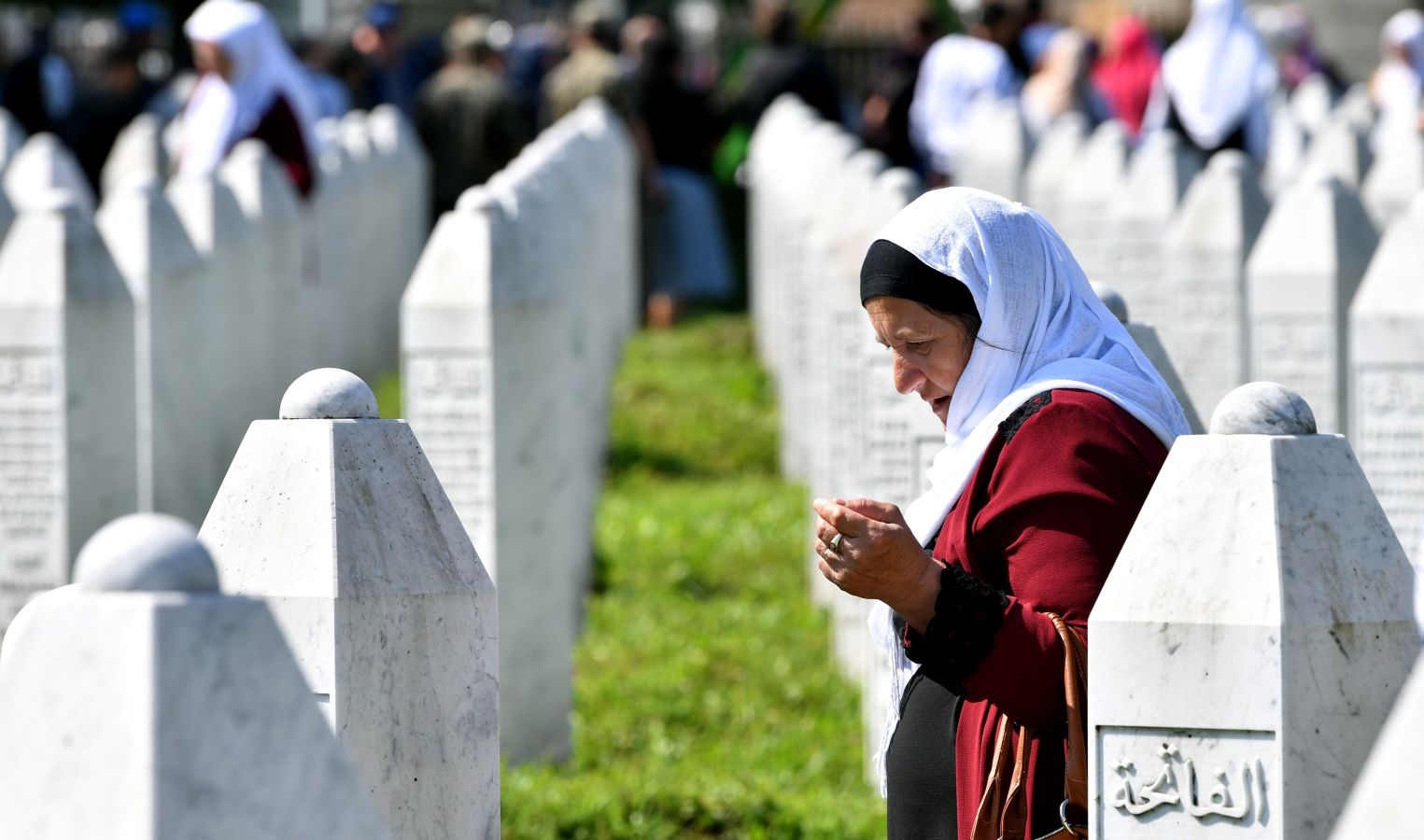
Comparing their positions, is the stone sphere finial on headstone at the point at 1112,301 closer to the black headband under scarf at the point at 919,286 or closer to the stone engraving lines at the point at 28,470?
the black headband under scarf at the point at 919,286

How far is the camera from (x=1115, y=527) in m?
3.52

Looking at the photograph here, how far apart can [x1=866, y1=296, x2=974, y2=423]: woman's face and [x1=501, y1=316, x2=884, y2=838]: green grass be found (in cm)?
287

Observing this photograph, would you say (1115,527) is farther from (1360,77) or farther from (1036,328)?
(1360,77)

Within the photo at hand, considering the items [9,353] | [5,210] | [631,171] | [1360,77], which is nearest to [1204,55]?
[631,171]

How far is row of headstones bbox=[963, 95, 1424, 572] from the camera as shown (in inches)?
A: 278

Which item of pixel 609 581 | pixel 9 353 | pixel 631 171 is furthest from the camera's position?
pixel 631 171

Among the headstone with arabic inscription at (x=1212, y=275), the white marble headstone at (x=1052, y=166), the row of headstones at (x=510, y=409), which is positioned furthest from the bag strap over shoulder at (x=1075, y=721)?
the white marble headstone at (x=1052, y=166)

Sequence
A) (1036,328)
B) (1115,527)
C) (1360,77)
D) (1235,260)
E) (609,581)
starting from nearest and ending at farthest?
(1115,527) → (1036,328) → (1235,260) → (609,581) → (1360,77)

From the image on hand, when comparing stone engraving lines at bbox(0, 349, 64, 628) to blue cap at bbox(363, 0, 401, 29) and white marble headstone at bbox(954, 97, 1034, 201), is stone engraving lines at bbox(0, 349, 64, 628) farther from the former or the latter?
blue cap at bbox(363, 0, 401, 29)

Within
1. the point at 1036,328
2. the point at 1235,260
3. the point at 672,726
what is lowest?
the point at 672,726

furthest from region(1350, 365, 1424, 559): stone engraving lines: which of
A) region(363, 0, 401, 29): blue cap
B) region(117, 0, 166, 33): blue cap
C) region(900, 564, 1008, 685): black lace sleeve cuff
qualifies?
region(363, 0, 401, 29): blue cap

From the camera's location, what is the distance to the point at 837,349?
29.5 ft

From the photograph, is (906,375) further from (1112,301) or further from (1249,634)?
(1112,301)

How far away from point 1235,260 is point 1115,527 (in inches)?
257
